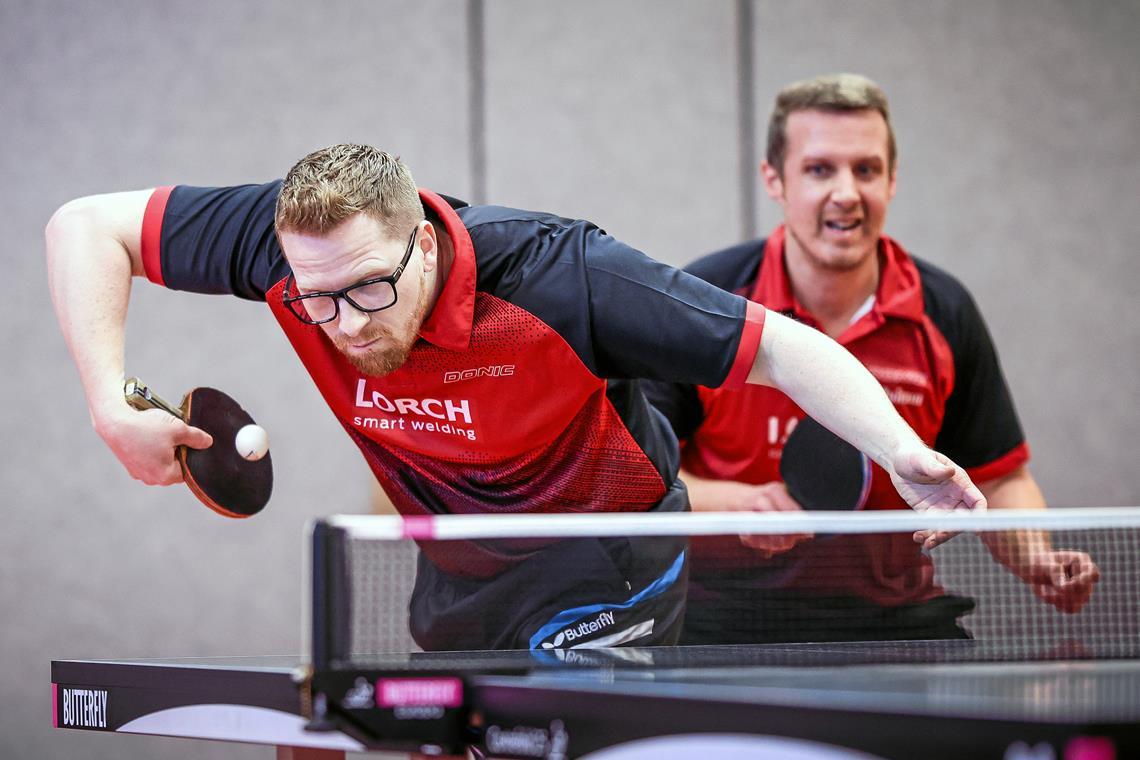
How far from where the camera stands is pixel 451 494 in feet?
7.48

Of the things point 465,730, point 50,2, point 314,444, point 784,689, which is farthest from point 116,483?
point 784,689

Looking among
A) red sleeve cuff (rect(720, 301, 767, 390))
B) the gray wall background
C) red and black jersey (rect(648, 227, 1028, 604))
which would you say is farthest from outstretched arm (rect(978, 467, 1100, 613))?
the gray wall background

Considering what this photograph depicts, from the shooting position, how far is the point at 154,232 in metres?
2.32

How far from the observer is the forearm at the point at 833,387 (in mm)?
1875

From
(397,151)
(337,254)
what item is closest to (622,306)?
(337,254)

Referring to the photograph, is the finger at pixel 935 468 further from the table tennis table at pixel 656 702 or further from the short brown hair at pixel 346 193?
the short brown hair at pixel 346 193

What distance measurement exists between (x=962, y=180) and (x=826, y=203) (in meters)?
1.53

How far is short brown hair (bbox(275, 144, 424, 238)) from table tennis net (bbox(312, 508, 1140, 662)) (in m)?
0.65

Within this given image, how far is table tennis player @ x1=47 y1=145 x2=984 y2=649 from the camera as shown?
1886 mm

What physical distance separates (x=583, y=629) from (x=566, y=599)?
0.13 metres

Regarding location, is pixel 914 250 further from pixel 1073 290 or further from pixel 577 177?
pixel 577 177

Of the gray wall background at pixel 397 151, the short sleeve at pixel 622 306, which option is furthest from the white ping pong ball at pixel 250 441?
the gray wall background at pixel 397 151

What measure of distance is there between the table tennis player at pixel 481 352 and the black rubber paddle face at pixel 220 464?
0.16ft

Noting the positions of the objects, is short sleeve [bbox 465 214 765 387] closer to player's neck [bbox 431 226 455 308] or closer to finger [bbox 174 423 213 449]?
player's neck [bbox 431 226 455 308]
